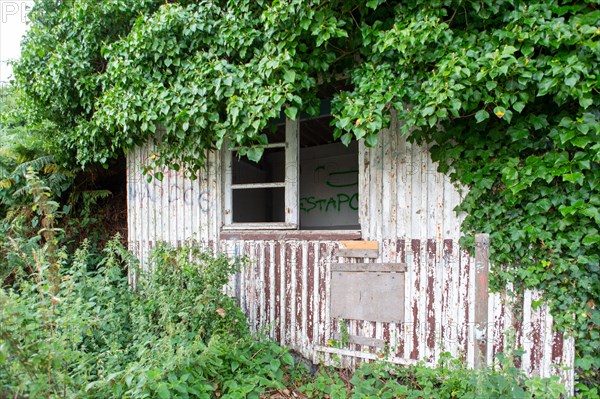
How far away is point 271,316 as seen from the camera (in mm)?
4039

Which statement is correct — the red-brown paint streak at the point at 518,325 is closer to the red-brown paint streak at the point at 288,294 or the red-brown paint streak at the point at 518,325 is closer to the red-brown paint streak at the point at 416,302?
the red-brown paint streak at the point at 416,302

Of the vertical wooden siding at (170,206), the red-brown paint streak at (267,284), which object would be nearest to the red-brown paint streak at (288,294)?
the red-brown paint streak at (267,284)

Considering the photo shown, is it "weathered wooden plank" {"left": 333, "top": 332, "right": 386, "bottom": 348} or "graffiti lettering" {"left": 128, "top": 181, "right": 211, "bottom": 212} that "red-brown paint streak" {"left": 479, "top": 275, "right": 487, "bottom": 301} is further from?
"graffiti lettering" {"left": 128, "top": 181, "right": 211, "bottom": 212}

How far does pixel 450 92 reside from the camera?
2.68 meters

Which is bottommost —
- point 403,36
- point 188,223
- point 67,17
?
point 188,223

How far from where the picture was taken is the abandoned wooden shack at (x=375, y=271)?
3084mm

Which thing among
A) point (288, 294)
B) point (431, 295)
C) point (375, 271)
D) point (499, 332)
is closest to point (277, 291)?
point (288, 294)

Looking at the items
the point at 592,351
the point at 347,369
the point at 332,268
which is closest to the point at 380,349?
the point at 347,369

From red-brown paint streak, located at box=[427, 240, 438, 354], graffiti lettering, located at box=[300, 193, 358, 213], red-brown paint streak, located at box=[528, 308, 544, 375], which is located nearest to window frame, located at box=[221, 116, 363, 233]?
red-brown paint streak, located at box=[427, 240, 438, 354]

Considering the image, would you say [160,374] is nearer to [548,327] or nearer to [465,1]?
[548,327]

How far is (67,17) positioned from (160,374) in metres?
4.83

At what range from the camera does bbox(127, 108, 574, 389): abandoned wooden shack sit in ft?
10.1

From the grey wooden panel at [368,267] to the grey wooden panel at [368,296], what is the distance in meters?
0.03

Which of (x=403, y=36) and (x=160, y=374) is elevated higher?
(x=403, y=36)
